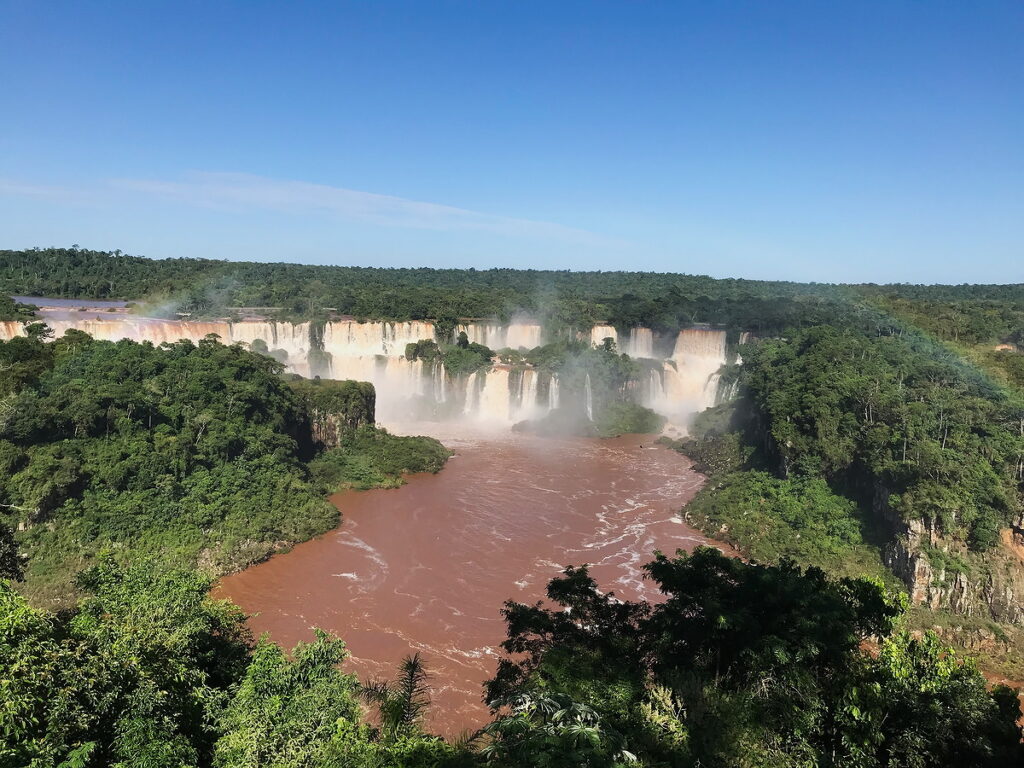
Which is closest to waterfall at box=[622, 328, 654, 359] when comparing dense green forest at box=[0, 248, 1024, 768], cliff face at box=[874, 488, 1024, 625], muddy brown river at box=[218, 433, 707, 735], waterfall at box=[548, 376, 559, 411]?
dense green forest at box=[0, 248, 1024, 768]

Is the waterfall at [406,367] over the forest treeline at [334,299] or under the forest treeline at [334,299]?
under

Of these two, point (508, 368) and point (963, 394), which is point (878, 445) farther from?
point (508, 368)

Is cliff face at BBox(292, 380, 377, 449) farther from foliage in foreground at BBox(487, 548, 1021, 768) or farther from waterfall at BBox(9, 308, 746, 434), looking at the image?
foliage in foreground at BBox(487, 548, 1021, 768)

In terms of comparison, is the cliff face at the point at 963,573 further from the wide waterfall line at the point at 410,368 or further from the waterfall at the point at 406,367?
the wide waterfall line at the point at 410,368

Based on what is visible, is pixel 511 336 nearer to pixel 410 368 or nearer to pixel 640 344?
pixel 640 344

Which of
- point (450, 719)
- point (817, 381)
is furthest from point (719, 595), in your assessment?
point (817, 381)

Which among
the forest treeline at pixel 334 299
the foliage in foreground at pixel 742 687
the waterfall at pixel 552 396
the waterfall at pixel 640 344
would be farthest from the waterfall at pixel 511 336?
the foliage in foreground at pixel 742 687
